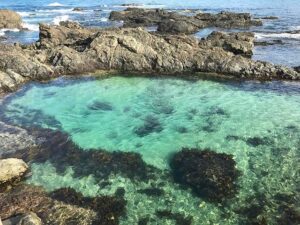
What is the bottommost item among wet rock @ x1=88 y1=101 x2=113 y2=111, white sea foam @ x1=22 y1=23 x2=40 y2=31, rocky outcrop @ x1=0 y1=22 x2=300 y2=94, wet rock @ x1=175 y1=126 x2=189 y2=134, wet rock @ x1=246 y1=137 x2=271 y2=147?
white sea foam @ x1=22 y1=23 x2=40 y2=31

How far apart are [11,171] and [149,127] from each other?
9364 mm

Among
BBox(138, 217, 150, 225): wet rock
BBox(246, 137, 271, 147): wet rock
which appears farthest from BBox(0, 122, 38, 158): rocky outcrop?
BBox(246, 137, 271, 147): wet rock

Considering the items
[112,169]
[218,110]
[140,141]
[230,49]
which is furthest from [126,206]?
[230,49]

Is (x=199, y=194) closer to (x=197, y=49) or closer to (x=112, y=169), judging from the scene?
(x=112, y=169)

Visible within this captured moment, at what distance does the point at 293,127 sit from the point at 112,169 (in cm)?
1231

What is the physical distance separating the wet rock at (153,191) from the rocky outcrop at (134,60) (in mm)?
19021

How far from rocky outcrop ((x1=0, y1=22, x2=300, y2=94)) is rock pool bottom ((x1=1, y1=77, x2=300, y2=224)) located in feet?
6.69

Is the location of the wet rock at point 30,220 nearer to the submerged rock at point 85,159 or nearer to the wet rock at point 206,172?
the submerged rock at point 85,159

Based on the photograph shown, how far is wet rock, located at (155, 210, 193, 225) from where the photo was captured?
Result: 1538cm

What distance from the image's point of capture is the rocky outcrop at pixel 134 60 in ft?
111

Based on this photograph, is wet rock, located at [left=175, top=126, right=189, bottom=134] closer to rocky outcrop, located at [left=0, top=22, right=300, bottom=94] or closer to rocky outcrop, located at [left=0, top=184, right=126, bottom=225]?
rocky outcrop, located at [left=0, top=184, right=126, bottom=225]

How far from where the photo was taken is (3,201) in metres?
16.7

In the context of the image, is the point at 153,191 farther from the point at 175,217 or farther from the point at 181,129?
the point at 181,129

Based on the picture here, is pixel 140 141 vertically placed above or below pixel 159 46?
below
